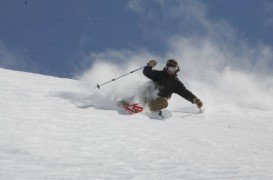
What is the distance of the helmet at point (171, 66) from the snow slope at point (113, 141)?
1172mm

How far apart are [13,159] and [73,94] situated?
7.15 m

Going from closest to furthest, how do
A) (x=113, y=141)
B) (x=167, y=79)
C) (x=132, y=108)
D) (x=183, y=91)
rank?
(x=113, y=141)
(x=132, y=108)
(x=167, y=79)
(x=183, y=91)

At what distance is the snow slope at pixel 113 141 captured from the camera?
5637 mm

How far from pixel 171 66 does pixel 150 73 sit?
0.58 metres

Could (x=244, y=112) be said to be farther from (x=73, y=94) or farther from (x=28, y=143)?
(x=28, y=143)

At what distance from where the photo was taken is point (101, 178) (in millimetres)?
5215

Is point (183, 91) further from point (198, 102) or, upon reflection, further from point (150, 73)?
point (150, 73)

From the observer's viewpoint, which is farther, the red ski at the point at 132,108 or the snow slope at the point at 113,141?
the red ski at the point at 132,108

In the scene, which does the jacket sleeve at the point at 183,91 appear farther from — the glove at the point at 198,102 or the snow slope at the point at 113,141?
the snow slope at the point at 113,141

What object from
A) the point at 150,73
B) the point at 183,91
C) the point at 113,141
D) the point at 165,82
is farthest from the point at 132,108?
the point at 113,141

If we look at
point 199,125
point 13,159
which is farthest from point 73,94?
point 13,159

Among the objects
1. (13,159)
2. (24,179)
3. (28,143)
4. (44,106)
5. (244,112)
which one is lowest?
(24,179)

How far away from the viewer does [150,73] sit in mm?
12523

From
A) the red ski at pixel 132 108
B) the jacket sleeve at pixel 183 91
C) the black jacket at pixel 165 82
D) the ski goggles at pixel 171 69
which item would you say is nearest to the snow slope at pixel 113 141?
the red ski at pixel 132 108
